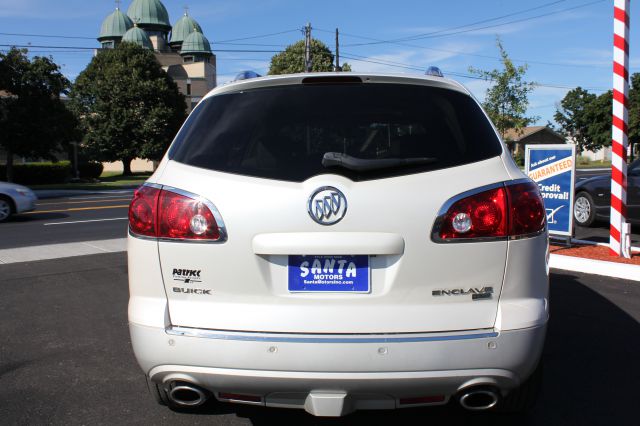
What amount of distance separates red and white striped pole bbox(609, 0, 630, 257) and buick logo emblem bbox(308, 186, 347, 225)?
273 inches

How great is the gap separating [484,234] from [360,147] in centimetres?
66

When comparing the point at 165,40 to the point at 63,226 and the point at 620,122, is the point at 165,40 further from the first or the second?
the point at 620,122

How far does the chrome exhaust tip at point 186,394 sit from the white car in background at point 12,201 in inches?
525

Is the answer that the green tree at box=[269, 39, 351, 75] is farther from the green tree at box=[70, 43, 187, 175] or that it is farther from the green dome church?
the green dome church

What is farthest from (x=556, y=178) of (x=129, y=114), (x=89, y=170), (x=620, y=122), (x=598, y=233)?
(x=129, y=114)

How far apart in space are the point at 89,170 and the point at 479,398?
164 feet

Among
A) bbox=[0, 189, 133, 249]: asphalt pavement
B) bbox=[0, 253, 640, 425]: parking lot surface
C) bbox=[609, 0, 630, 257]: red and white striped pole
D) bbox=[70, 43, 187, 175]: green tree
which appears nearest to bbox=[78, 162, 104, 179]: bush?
bbox=[70, 43, 187, 175]: green tree

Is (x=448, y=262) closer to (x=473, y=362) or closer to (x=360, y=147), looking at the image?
(x=473, y=362)

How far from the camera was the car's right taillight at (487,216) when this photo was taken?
2.56 meters

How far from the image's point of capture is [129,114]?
53.5m

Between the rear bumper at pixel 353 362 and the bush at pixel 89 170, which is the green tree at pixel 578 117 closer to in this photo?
the bush at pixel 89 170

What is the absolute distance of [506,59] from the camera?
15578mm

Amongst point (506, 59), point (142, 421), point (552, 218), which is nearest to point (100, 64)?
point (506, 59)

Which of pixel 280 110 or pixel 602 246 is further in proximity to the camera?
pixel 602 246
